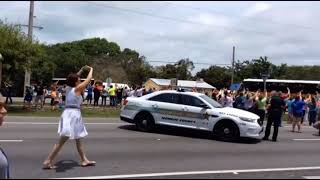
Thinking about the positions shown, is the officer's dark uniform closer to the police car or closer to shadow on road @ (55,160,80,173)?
the police car

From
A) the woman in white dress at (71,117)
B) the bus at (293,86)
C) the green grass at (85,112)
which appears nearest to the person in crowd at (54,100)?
the green grass at (85,112)

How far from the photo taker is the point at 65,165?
10570 millimetres

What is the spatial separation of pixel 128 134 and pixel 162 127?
161cm

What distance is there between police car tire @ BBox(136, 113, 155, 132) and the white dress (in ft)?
25.9

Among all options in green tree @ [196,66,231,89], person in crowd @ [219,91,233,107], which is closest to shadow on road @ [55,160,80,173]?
person in crowd @ [219,91,233,107]

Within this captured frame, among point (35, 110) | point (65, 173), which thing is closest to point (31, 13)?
point (35, 110)

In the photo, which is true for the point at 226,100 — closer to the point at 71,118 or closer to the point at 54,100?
the point at 54,100

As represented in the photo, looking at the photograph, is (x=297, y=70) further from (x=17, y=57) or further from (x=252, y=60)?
(x=17, y=57)

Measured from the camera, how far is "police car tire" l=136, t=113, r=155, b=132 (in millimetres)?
17859

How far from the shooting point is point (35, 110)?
27.8 m

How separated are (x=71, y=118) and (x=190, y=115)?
7769 mm

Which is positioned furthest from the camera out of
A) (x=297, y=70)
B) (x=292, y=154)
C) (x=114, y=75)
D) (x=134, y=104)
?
(x=297, y=70)

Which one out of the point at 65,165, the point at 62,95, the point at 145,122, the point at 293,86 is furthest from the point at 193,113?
the point at 293,86

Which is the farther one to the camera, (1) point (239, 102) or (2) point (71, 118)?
(1) point (239, 102)
